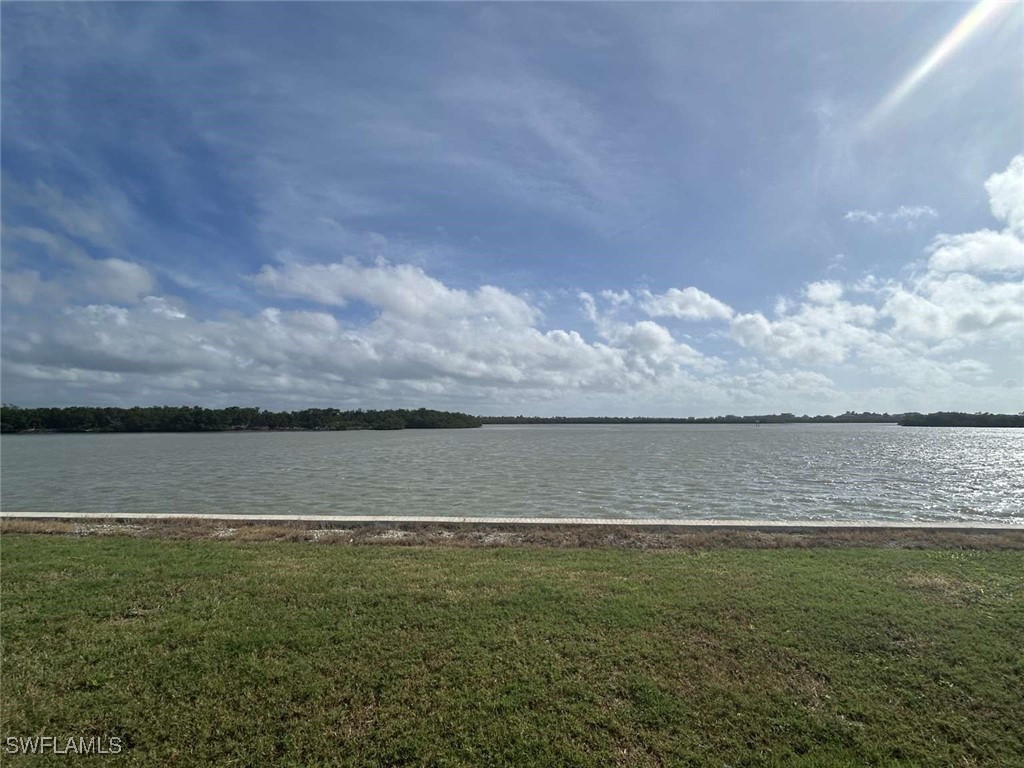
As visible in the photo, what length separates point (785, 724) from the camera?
3.84 metres

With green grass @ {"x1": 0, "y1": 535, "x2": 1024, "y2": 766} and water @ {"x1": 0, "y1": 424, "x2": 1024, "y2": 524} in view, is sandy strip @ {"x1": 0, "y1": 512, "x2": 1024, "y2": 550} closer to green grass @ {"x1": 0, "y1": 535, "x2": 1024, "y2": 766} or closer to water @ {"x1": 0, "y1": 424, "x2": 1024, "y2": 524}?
green grass @ {"x1": 0, "y1": 535, "x2": 1024, "y2": 766}

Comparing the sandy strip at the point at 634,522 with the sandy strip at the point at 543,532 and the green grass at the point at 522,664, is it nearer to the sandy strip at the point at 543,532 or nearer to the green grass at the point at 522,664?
the sandy strip at the point at 543,532

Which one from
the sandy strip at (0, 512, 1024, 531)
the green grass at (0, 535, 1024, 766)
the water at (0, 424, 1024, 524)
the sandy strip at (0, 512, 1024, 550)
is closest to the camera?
the green grass at (0, 535, 1024, 766)

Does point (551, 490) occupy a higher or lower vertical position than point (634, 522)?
lower

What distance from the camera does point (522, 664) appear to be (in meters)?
4.53

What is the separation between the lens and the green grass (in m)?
3.66

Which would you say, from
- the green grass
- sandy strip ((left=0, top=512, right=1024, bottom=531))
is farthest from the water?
the green grass

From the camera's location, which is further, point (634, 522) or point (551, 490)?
point (551, 490)

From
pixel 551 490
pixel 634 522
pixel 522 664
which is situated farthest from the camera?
pixel 551 490

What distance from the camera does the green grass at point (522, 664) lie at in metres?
3.66

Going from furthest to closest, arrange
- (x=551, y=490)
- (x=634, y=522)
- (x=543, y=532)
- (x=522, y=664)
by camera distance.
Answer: (x=551, y=490)
(x=634, y=522)
(x=543, y=532)
(x=522, y=664)

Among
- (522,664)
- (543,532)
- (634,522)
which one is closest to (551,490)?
(634,522)

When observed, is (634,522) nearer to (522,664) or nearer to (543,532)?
(543,532)

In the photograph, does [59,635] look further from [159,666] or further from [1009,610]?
[1009,610]
